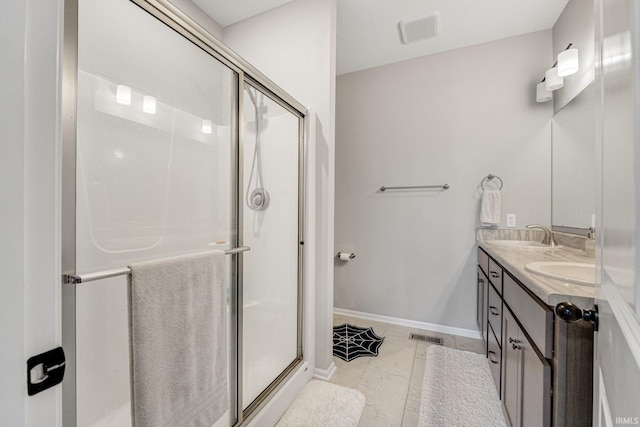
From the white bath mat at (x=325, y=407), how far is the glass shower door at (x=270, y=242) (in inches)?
7.2

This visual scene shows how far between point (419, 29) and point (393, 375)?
254 cm

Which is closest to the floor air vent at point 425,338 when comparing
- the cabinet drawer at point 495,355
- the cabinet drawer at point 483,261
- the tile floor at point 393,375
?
the tile floor at point 393,375

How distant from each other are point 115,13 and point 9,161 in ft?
3.92

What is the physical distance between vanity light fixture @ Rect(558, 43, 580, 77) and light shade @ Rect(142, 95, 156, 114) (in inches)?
97.7

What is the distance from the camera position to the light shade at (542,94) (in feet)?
6.63

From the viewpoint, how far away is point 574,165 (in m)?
1.84

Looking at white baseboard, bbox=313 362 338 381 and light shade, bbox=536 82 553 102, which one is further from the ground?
light shade, bbox=536 82 553 102

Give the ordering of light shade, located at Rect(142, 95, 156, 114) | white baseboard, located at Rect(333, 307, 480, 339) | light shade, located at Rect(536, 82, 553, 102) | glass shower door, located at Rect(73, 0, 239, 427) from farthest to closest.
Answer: white baseboard, located at Rect(333, 307, 480, 339) < light shade, located at Rect(536, 82, 553, 102) < light shade, located at Rect(142, 95, 156, 114) < glass shower door, located at Rect(73, 0, 239, 427)

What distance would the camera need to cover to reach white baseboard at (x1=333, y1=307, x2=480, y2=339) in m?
2.37

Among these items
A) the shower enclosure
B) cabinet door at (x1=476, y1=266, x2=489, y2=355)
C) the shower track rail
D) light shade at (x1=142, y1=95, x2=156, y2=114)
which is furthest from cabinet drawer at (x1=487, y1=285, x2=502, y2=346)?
light shade at (x1=142, y1=95, x2=156, y2=114)

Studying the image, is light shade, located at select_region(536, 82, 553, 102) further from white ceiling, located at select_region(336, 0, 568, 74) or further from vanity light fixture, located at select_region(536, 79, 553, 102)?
white ceiling, located at select_region(336, 0, 568, 74)

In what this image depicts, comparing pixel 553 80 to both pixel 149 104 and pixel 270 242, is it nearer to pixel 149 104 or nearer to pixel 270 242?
pixel 270 242

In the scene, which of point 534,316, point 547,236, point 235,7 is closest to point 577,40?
point 547,236

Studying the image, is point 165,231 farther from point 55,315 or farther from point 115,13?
point 55,315
